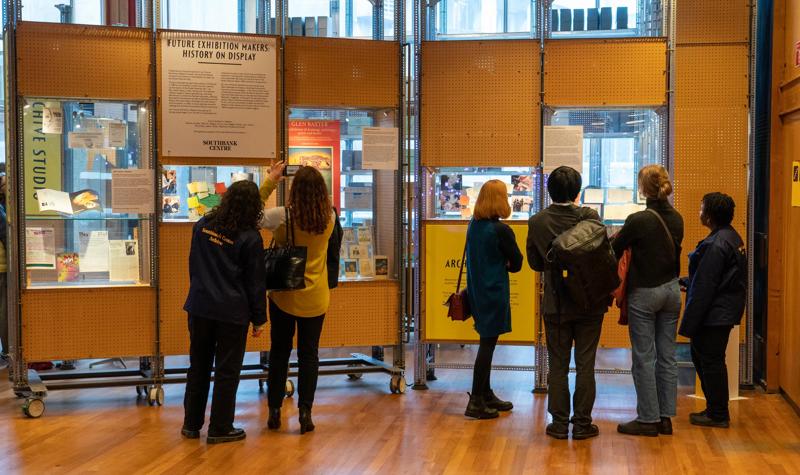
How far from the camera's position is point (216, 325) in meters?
5.30

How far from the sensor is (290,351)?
563cm

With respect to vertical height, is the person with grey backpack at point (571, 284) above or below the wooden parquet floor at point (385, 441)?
above

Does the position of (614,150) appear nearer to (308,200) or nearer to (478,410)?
(478,410)

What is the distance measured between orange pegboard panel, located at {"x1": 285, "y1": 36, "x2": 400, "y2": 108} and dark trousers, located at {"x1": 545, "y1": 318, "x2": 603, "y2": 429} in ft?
7.46

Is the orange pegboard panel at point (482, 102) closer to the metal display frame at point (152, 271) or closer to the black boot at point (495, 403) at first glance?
the metal display frame at point (152, 271)

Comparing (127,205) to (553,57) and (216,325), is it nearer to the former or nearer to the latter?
(216,325)

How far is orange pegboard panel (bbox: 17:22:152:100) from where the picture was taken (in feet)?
20.6

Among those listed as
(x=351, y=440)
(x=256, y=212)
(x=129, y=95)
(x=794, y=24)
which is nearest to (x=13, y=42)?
(x=129, y=95)

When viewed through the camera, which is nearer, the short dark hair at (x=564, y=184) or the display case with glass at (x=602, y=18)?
the short dark hair at (x=564, y=184)

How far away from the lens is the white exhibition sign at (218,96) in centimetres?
652

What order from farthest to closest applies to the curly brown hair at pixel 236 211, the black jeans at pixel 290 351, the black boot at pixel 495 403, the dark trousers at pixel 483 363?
the black boot at pixel 495 403 < the dark trousers at pixel 483 363 < the black jeans at pixel 290 351 < the curly brown hair at pixel 236 211

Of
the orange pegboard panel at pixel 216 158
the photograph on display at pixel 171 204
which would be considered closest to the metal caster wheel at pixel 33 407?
the photograph on display at pixel 171 204

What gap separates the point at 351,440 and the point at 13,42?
3.35 m

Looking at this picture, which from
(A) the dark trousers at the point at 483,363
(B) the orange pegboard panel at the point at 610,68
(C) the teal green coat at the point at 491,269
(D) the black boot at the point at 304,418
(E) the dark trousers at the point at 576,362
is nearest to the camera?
(E) the dark trousers at the point at 576,362
